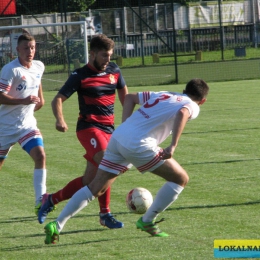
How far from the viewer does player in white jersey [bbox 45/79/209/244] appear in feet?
19.5

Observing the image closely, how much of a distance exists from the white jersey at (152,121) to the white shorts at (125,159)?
5 centimetres

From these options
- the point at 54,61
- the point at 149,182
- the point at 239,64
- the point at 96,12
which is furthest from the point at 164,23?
the point at 149,182

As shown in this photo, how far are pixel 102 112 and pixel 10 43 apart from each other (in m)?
17.7

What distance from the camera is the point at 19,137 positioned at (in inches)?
302

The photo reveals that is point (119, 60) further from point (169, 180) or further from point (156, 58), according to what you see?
point (169, 180)

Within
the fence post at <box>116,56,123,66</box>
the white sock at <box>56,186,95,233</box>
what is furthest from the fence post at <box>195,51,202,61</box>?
the white sock at <box>56,186,95,233</box>

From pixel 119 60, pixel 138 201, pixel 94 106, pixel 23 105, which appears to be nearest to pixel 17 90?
pixel 23 105

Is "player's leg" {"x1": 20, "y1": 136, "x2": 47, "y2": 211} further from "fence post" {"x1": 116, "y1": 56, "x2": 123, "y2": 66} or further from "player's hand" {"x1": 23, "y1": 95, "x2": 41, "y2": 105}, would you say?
"fence post" {"x1": 116, "y1": 56, "x2": 123, "y2": 66}

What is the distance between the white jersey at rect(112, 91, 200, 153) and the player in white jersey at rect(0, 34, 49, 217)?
5.37 ft

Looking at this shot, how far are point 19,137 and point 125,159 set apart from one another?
1.93 metres

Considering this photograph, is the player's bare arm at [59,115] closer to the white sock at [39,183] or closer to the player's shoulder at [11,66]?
the white sock at [39,183]

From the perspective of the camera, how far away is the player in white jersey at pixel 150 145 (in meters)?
5.94

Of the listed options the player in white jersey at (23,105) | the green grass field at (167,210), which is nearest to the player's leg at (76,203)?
the green grass field at (167,210)

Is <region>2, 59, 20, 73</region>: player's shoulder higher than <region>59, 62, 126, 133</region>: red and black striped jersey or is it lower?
higher
